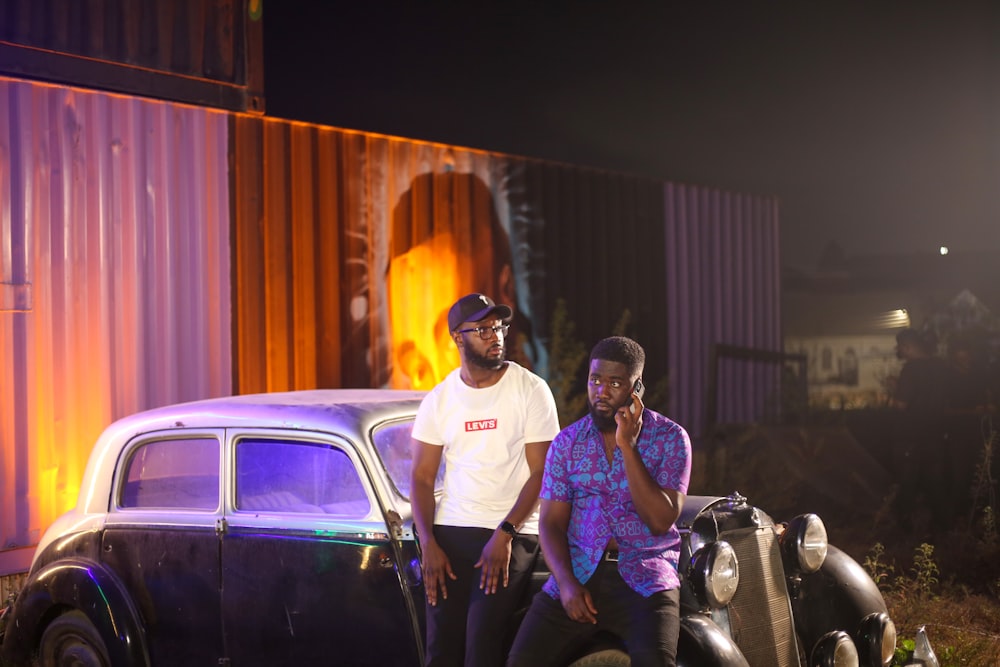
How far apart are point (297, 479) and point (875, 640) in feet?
8.57

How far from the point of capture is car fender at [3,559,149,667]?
15.8 ft

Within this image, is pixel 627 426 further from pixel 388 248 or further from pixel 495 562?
pixel 388 248

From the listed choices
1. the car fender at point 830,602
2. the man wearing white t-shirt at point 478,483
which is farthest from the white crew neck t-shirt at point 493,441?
the car fender at point 830,602

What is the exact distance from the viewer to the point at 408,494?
434cm

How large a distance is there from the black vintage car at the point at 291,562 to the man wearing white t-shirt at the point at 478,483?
0.72 feet

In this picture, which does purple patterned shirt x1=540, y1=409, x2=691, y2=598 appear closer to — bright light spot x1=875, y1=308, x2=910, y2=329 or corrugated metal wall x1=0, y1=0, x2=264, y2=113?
corrugated metal wall x1=0, y1=0, x2=264, y2=113

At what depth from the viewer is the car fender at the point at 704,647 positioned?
365 cm

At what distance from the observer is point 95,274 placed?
25.7 feet

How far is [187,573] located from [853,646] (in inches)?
114

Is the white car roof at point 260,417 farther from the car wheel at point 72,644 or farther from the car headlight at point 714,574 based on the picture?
the car headlight at point 714,574

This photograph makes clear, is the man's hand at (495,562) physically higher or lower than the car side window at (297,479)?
lower

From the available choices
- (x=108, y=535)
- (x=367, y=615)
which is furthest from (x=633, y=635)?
(x=108, y=535)

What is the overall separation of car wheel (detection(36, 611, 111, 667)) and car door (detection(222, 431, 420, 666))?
82 centimetres

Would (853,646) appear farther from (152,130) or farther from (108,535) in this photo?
(152,130)
